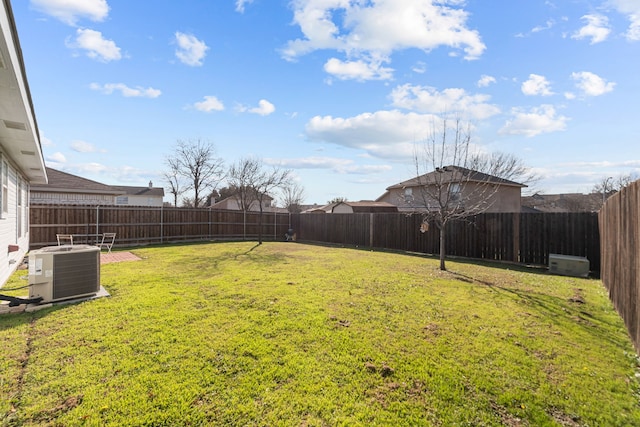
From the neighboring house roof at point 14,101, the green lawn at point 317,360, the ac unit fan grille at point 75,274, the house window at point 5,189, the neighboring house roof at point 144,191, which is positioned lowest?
the green lawn at point 317,360

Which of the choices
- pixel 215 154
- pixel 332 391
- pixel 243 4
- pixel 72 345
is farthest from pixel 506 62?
pixel 215 154

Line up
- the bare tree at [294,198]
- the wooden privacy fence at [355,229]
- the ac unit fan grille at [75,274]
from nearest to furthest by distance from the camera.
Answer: the ac unit fan grille at [75,274]
the wooden privacy fence at [355,229]
the bare tree at [294,198]

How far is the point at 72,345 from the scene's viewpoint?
10.8ft

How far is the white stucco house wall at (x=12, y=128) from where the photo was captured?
2.55 metres

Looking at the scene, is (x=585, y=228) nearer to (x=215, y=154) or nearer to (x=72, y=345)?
(x=72, y=345)

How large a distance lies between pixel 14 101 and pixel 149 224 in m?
12.2

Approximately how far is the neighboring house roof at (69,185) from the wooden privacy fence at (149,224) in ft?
21.9

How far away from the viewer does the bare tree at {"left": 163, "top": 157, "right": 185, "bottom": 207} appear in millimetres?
A: 29375

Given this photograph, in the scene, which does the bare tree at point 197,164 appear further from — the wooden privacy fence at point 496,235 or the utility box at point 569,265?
the utility box at point 569,265

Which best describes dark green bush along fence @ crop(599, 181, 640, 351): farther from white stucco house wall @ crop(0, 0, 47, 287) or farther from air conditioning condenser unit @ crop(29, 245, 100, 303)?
air conditioning condenser unit @ crop(29, 245, 100, 303)

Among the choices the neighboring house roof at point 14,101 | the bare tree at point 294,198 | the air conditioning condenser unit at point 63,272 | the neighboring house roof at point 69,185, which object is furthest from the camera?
the bare tree at point 294,198

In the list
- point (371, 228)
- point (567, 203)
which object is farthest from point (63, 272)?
point (567, 203)

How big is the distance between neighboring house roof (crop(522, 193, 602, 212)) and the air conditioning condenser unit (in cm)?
4051

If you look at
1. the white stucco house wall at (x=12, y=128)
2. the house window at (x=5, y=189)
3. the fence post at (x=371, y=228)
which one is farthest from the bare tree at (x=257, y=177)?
the house window at (x=5, y=189)
